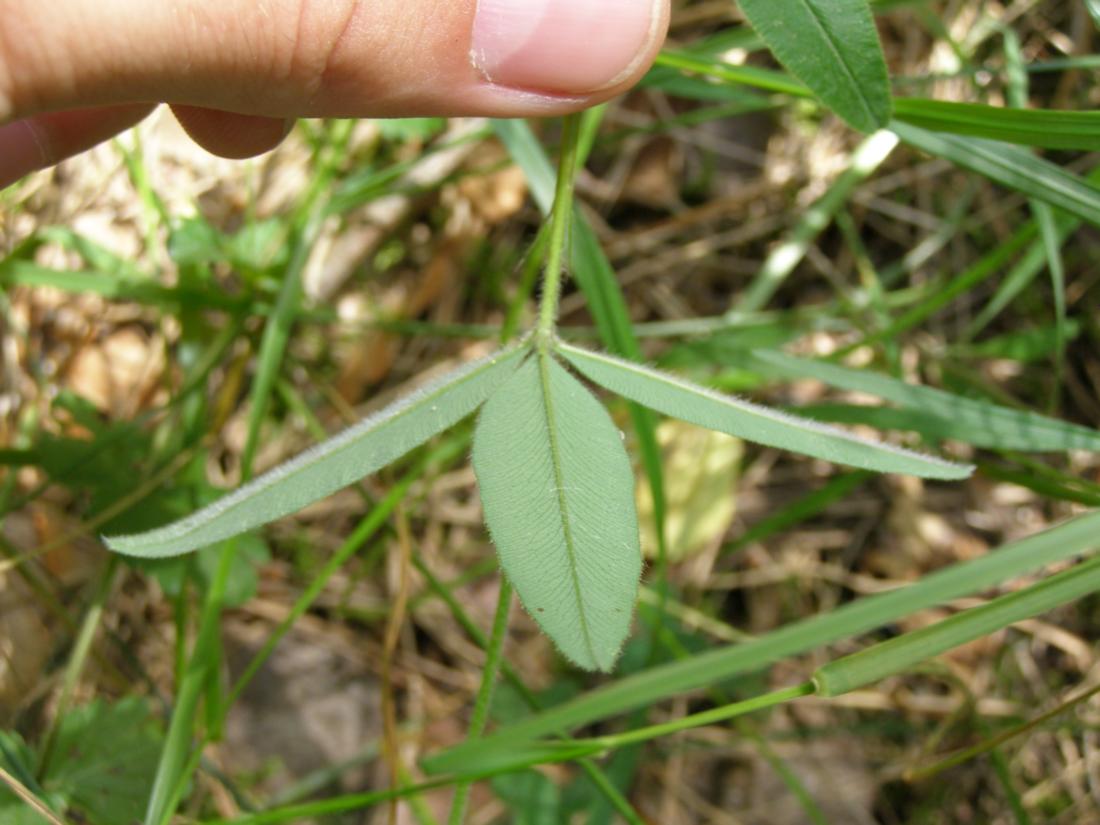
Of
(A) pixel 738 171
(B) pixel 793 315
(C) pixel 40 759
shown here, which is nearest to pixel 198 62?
(C) pixel 40 759

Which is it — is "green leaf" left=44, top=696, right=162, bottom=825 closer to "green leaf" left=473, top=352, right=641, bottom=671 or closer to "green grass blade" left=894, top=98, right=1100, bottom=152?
"green leaf" left=473, top=352, right=641, bottom=671

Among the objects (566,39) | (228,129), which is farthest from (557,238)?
(228,129)

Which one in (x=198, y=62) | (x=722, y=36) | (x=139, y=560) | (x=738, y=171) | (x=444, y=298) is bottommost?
(x=139, y=560)

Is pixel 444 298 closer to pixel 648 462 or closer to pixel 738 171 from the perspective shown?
pixel 738 171

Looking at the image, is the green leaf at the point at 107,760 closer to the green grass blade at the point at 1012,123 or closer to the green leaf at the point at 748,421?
the green leaf at the point at 748,421

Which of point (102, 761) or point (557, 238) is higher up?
point (557, 238)

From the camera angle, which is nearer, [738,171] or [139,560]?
[139,560]

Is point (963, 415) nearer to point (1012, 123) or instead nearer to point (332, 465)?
point (1012, 123)
